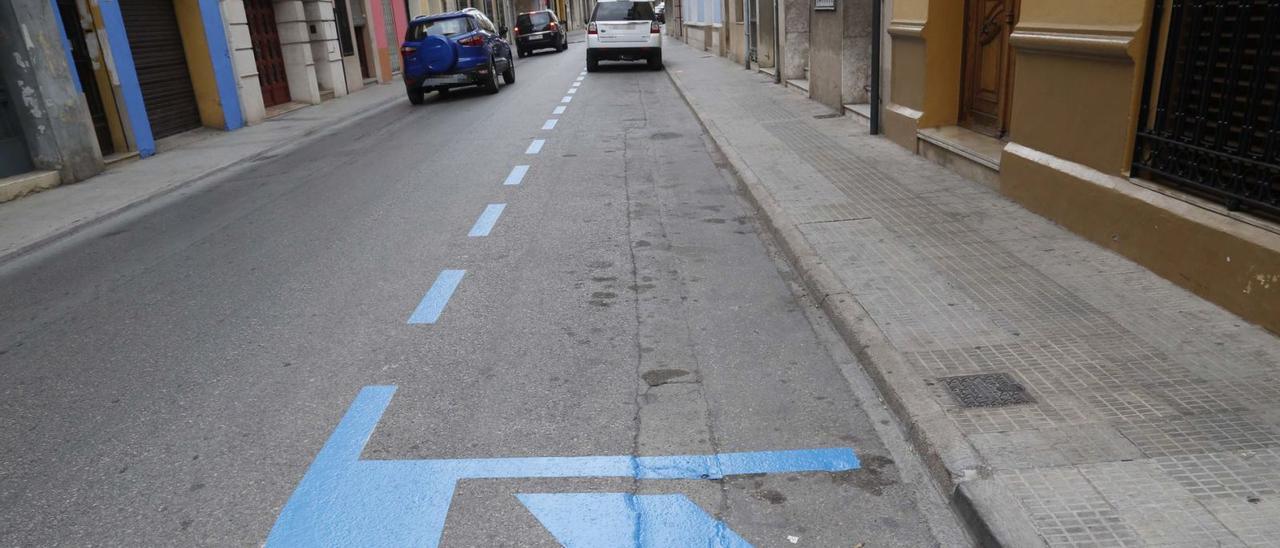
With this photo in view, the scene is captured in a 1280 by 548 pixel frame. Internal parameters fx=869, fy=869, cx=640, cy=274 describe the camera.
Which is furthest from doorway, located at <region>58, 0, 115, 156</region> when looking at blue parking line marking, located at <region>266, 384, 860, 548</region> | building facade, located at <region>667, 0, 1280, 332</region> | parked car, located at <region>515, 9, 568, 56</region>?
parked car, located at <region>515, 9, 568, 56</region>

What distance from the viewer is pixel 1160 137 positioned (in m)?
5.32

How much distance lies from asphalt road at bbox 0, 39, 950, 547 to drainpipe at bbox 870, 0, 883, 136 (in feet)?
11.0

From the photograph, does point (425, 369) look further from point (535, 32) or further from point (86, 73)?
point (535, 32)

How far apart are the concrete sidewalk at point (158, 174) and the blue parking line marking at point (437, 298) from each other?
462 cm

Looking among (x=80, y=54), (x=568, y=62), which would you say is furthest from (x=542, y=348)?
(x=568, y=62)

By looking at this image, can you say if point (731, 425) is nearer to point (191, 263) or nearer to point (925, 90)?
point (191, 263)

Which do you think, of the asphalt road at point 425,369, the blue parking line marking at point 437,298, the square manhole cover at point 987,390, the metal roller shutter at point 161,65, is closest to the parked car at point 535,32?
the metal roller shutter at point 161,65

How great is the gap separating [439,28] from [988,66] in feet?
43.7

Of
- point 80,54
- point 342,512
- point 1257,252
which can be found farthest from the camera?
point 80,54

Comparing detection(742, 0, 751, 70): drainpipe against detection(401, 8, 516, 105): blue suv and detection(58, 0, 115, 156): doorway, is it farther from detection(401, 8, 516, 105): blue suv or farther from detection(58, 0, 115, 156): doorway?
detection(58, 0, 115, 156): doorway

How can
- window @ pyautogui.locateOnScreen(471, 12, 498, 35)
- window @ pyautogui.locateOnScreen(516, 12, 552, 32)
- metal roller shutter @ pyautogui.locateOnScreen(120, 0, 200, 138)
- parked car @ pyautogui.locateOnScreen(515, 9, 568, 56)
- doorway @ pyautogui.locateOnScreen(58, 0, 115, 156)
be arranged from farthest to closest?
window @ pyautogui.locateOnScreen(516, 12, 552, 32) < parked car @ pyautogui.locateOnScreen(515, 9, 568, 56) < window @ pyautogui.locateOnScreen(471, 12, 498, 35) < metal roller shutter @ pyautogui.locateOnScreen(120, 0, 200, 138) < doorway @ pyautogui.locateOnScreen(58, 0, 115, 156)

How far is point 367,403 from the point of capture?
419 cm

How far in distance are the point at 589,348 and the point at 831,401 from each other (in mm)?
1403

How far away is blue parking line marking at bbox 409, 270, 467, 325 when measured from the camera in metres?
5.37
